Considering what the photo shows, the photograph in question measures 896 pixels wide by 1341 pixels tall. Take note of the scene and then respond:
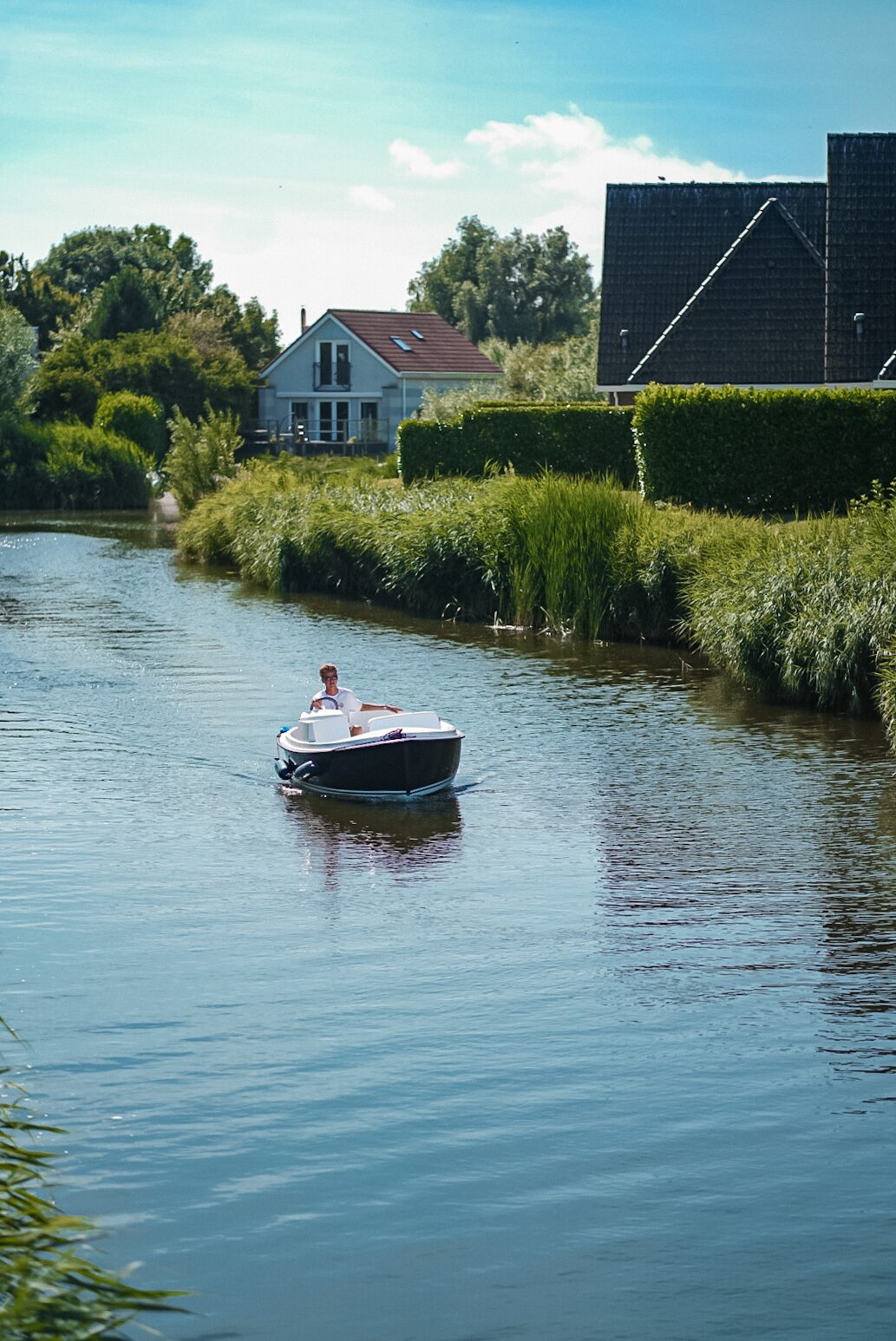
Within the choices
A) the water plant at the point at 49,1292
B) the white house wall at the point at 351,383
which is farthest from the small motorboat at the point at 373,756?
the white house wall at the point at 351,383

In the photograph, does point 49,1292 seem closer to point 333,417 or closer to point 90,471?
point 90,471

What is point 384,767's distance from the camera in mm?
16281

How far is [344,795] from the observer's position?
55.1 feet

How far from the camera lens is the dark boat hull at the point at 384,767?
52.8 feet

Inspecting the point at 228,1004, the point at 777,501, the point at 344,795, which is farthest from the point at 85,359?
the point at 228,1004

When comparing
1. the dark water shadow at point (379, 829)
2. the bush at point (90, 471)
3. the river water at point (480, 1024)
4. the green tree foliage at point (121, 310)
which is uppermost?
the green tree foliage at point (121, 310)

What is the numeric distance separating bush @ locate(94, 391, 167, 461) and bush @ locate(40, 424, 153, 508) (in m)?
2.67

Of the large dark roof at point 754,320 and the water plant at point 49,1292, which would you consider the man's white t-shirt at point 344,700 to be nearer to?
the water plant at point 49,1292

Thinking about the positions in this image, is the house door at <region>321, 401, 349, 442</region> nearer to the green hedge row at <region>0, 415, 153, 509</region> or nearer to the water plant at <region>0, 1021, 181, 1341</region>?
the green hedge row at <region>0, 415, 153, 509</region>

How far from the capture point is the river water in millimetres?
7383

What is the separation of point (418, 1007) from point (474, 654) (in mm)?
16185

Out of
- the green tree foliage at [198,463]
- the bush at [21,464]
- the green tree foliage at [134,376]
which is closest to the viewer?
the green tree foliage at [198,463]

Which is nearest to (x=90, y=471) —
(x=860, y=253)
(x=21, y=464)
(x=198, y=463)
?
(x=21, y=464)

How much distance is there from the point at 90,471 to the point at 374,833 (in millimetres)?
50346
